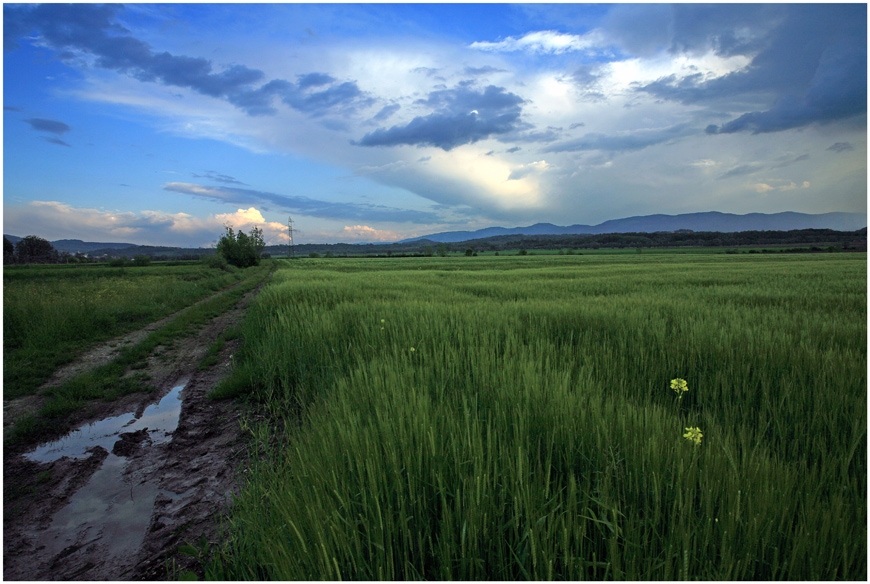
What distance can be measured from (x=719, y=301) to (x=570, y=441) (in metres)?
8.53

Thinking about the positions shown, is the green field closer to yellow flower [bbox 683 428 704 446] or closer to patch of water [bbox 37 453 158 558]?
yellow flower [bbox 683 428 704 446]

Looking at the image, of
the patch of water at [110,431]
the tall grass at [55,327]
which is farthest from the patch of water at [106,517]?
the tall grass at [55,327]

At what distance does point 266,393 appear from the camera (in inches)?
180

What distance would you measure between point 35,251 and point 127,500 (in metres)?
71.2

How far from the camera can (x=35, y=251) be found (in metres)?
49.6

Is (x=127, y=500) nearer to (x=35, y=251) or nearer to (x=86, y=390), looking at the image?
(x=86, y=390)

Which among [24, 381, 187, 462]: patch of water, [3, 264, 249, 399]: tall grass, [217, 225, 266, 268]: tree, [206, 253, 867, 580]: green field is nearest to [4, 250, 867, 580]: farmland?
[206, 253, 867, 580]: green field

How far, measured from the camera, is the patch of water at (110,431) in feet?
12.0

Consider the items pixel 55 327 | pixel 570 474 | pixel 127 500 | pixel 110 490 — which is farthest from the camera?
pixel 55 327

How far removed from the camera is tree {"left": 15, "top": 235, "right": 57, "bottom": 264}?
47.7m

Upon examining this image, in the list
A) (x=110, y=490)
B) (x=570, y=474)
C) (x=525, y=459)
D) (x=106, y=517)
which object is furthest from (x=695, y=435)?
(x=110, y=490)

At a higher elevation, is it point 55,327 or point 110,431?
point 55,327

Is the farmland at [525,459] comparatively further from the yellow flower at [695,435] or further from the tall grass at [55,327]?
the tall grass at [55,327]

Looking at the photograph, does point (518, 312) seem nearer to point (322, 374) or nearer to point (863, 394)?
point (322, 374)
